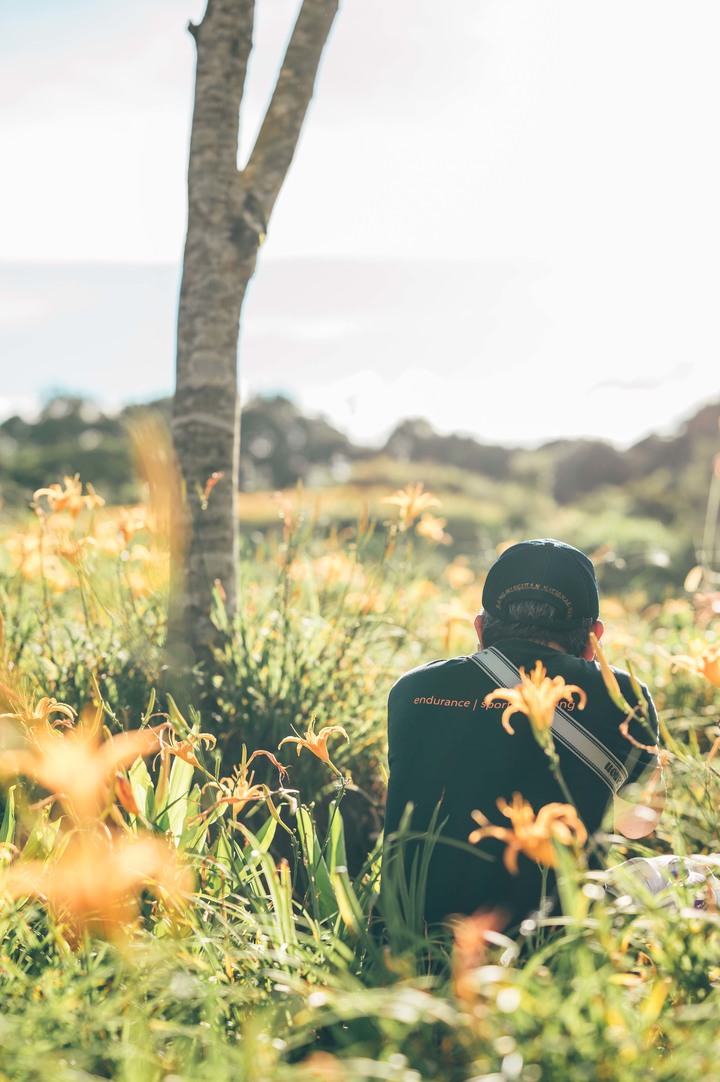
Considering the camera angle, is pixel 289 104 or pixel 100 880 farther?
pixel 289 104

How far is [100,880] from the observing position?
1.44 m

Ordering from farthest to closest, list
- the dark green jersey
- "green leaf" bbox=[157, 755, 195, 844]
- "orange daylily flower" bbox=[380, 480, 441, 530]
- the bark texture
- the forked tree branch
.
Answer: the forked tree branch, the bark texture, "orange daylily flower" bbox=[380, 480, 441, 530], "green leaf" bbox=[157, 755, 195, 844], the dark green jersey

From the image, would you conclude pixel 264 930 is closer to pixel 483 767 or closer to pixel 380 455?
pixel 483 767

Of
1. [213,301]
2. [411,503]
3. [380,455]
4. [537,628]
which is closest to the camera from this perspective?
[537,628]

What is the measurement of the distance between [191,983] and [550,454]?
29.7 meters

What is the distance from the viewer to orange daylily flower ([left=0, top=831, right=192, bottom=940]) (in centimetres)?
147

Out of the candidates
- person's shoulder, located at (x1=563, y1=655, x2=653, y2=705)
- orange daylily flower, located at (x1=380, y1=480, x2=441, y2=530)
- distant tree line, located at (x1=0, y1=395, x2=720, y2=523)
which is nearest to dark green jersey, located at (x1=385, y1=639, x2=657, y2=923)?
person's shoulder, located at (x1=563, y1=655, x2=653, y2=705)

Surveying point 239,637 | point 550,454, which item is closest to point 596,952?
point 239,637

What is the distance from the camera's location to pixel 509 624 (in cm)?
224

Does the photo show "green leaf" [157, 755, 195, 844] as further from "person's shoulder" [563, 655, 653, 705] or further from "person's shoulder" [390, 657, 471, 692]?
"person's shoulder" [563, 655, 653, 705]

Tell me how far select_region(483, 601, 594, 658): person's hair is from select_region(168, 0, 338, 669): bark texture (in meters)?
1.43

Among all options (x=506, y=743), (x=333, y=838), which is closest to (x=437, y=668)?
(x=506, y=743)

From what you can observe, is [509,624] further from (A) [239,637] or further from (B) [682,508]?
(B) [682,508]

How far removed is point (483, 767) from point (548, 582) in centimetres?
52
